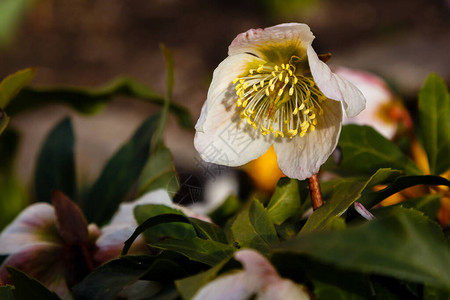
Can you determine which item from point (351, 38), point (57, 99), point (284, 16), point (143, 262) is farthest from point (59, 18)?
point (143, 262)

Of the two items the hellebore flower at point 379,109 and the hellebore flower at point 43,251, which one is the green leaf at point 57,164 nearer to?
the hellebore flower at point 43,251

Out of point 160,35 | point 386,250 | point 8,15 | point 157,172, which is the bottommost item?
point 160,35

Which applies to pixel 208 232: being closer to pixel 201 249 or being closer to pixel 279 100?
pixel 201 249

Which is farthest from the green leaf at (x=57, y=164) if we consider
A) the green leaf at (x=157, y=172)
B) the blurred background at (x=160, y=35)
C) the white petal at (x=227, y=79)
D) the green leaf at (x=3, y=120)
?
the blurred background at (x=160, y=35)

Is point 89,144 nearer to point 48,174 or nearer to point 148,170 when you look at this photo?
point 48,174

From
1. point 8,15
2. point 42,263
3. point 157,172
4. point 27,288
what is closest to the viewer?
point 27,288

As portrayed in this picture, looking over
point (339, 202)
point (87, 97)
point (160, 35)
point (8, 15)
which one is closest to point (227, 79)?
point (339, 202)

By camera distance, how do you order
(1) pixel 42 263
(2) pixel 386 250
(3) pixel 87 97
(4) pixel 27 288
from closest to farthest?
(2) pixel 386 250
(4) pixel 27 288
(1) pixel 42 263
(3) pixel 87 97
